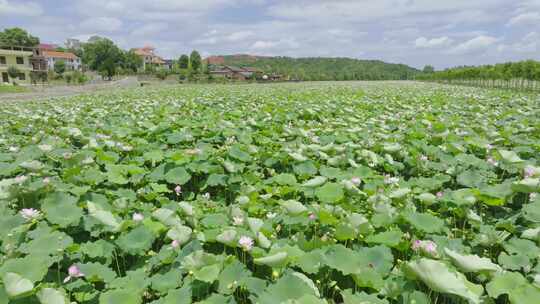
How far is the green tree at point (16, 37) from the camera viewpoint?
268ft

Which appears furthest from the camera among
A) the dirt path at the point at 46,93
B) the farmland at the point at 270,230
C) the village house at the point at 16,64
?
the village house at the point at 16,64

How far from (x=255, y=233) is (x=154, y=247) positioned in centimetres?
75

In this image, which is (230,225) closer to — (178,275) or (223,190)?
(178,275)

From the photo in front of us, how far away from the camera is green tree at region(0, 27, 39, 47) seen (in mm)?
81625

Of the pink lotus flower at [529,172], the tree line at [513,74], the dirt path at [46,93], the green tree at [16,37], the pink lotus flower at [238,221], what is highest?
the green tree at [16,37]

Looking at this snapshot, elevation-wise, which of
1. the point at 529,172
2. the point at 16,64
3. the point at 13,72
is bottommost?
the point at 529,172

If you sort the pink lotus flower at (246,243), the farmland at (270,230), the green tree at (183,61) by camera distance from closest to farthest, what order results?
the farmland at (270,230) < the pink lotus flower at (246,243) < the green tree at (183,61)

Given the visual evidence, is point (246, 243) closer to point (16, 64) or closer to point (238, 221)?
point (238, 221)

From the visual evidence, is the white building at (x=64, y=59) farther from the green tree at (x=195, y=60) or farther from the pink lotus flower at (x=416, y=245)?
the pink lotus flower at (x=416, y=245)

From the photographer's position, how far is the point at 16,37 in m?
84.0

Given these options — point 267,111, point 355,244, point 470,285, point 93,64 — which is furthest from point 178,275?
point 93,64

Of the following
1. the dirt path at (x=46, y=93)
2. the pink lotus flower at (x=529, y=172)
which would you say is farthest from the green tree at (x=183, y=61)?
the pink lotus flower at (x=529, y=172)

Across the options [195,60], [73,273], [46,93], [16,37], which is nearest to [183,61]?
[195,60]

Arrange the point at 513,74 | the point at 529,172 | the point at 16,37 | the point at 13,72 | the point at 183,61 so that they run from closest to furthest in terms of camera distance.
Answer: the point at 529,172
the point at 513,74
the point at 13,72
the point at 16,37
the point at 183,61
